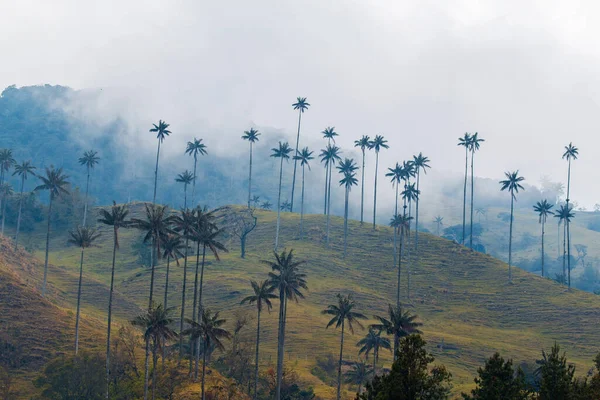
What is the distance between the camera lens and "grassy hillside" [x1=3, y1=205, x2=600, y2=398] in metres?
120

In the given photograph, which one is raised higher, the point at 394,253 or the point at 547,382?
the point at 394,253

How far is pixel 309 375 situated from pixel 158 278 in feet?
204

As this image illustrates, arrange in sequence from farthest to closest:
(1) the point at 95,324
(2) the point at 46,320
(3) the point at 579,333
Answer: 1. (3) the point at 579,333
2. (1) the point at 95,324
3. (2) the point at 46,320

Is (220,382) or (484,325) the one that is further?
(484,325)

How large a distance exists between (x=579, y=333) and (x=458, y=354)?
1177 inches

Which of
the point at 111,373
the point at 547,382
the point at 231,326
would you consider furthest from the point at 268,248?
the point at 547,382

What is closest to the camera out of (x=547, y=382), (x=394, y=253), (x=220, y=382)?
(x=547, y=382)

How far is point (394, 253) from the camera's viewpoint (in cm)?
17550

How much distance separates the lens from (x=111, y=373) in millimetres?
88062

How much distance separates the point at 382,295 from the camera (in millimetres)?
150000

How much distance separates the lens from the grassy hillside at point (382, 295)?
394 ft

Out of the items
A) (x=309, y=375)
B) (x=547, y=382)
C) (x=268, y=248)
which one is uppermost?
(x=268, y=248)

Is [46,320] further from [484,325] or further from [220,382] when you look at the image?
[484,325]

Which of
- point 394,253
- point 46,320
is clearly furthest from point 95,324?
point 394,253
